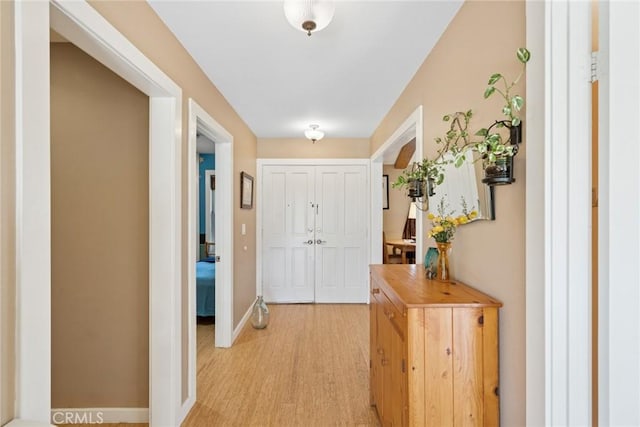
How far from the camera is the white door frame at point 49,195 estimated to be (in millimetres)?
871

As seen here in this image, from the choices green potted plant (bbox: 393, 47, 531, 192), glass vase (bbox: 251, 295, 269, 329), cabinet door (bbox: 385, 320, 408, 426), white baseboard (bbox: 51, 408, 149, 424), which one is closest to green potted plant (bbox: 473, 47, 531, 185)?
green potted plant (bbox: 393, 47, 531, 192)

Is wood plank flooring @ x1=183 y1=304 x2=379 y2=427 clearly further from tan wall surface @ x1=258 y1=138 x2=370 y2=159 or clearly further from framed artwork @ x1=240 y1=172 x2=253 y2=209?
tan wall surface @ x1=258 y1=138 x2=370 y2=159

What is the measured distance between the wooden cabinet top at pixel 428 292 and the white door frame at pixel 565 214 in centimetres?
27

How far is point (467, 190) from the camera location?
1.50 metres

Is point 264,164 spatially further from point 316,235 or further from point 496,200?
point 496,200

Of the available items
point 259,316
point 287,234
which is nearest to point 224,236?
point 259,316

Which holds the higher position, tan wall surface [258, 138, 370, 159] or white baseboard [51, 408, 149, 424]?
tan wall surface [258, 138, 370, 159]

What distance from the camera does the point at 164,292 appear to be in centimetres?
180

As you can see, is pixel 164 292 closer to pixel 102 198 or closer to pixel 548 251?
pixel 102 198

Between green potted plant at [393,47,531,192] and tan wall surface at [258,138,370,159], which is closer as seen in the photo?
green potted plant at [393,47,531,192]

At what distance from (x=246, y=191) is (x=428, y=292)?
2.87 meters

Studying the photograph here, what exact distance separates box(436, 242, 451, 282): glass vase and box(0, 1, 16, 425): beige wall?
1.70 metres

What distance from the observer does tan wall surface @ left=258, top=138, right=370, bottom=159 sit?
14.8 feet

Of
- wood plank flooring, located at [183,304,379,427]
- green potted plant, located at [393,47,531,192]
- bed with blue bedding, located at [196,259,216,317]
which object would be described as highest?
green potted plant, located at [393,47,531,192]
